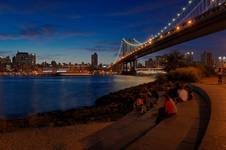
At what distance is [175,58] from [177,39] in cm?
1145

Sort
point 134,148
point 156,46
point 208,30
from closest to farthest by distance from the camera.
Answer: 1. point 134,148
2. point 208,30
3. point 156,46

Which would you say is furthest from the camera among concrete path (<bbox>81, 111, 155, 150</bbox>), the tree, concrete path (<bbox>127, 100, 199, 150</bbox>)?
the tree

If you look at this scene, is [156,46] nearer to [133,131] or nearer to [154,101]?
[154,101]

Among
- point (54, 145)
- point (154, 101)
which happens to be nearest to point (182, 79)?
point (154, 101)

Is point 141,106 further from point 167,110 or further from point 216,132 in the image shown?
point 216,132

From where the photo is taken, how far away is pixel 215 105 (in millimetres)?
14219

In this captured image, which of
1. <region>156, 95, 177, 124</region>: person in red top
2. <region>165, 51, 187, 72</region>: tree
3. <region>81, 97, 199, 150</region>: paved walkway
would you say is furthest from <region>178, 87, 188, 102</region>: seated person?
<region>165, 51, 187, 72</region>: tree

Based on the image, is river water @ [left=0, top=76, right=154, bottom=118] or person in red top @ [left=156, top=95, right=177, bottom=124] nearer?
person in red top @ [left=156, top=95, right=177, bottom=124]

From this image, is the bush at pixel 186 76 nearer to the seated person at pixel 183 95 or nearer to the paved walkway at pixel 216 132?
the seated person at pixel 183 95

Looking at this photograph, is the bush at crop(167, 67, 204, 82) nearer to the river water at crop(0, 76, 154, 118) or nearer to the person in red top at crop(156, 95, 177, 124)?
the river water at crop(0, 76, 154, 118)

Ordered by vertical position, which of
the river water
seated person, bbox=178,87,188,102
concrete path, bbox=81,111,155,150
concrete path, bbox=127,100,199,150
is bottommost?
the river water

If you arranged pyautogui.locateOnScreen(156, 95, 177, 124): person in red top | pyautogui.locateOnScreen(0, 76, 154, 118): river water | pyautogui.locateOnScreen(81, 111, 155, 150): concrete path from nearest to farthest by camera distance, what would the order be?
pyautogui.locateOnScreen(81, 111, 155, 150): concrete path, pyautogui.locateOnScreen(156, 95, 177, 124): person in red top, pyautogui.locateOnScreen(0, 76, 154, 118): river water

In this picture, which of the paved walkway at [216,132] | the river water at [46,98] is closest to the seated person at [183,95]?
the paved walkway at [216,132]

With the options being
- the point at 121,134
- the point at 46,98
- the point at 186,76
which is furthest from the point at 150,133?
the point at 46,98
